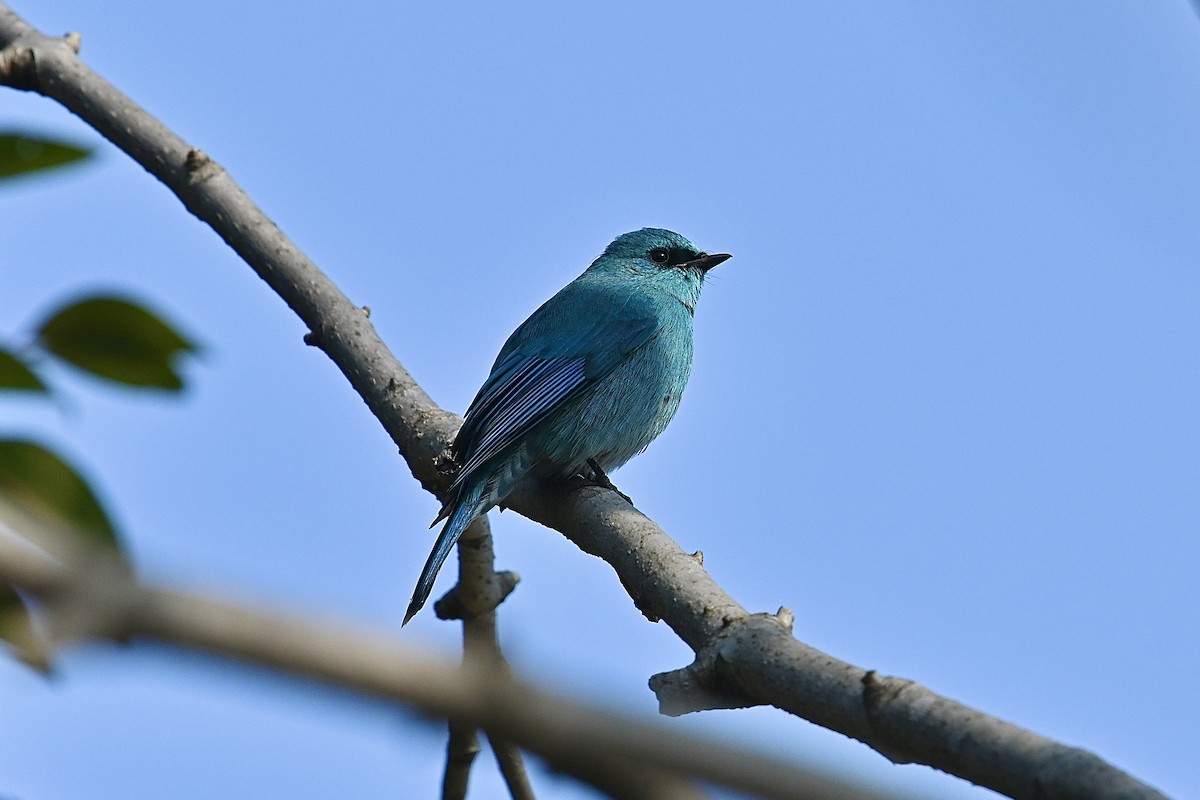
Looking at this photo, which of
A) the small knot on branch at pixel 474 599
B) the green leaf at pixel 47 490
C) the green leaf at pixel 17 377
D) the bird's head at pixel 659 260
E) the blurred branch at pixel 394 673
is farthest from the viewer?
the bird's head at pixel 659 260

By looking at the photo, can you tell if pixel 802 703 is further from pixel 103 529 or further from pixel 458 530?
pixel 458 530

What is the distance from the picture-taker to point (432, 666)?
1.07 meters

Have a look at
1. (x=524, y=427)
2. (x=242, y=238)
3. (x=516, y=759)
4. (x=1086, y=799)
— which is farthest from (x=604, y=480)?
(x=1086, y=799)

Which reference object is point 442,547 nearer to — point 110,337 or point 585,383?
point 585,383

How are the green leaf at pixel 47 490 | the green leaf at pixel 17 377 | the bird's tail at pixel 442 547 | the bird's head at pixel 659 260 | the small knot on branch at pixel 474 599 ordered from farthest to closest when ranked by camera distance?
the bird's head at pixel 659 260 → the bird's tail at pixel 442 547 → the small knot on branch at pixel 474 599 → the green leaf at pixel 17 377 → the green leaf at pixel 47 490

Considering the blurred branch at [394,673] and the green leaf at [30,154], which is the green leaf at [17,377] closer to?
the green leaf at [30,154]

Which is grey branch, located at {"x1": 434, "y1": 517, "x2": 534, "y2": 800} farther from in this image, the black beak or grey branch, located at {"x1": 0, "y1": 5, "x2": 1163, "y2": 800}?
the black beak

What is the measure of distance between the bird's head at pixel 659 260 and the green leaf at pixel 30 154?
22.2ft

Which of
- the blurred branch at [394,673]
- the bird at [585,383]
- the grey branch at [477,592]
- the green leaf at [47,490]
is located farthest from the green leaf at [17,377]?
the bird at [585,383]

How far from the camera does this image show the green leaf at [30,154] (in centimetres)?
221

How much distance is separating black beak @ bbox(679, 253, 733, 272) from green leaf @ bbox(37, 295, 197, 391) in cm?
720

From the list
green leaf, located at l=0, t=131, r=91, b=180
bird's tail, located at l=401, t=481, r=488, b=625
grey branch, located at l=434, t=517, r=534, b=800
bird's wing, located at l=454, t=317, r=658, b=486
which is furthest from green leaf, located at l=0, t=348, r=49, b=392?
bird's wing, located at l=454, t=317, r=658, b=486

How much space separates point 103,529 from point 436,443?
3732 mm

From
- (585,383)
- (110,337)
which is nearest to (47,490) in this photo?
(110,337)
